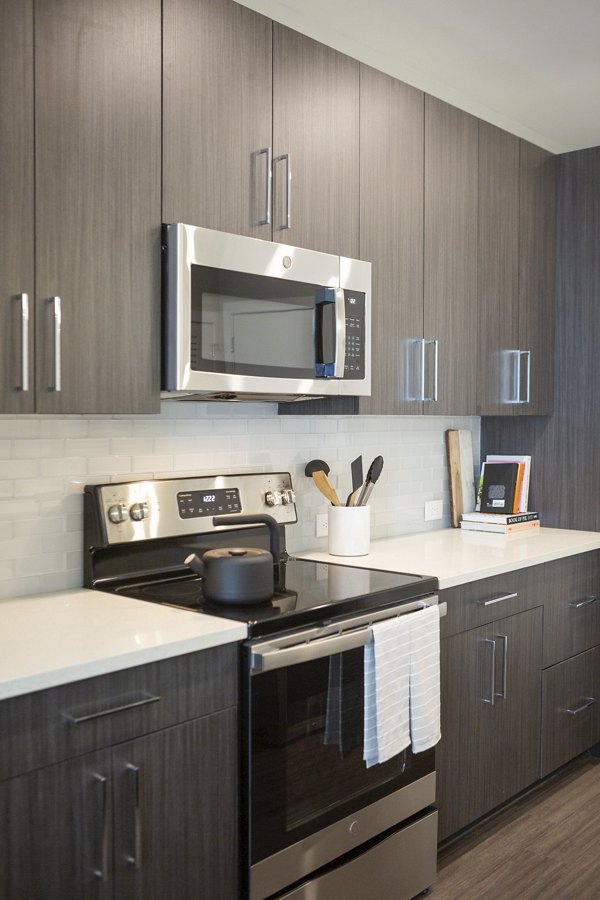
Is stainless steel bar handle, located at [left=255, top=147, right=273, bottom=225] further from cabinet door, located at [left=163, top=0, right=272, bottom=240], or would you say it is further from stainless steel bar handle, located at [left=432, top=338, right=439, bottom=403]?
stainless steel bar handle, located at [left=432, top=338, right=439, bottom=403]

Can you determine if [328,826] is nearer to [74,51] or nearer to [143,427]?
[143,427]

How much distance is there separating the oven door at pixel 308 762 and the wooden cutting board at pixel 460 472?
1.34m

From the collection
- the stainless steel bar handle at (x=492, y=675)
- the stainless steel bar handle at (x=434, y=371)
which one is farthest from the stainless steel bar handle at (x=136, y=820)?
the stainless steel bar handle at (x=434, y=371)

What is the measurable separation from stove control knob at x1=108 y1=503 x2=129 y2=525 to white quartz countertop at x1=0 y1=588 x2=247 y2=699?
200 millimetres

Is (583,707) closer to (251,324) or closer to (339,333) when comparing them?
(339,333)

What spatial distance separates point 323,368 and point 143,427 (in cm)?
53

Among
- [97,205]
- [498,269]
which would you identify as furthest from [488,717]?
[97,205]

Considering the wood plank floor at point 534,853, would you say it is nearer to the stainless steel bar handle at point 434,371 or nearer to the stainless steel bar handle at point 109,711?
the stainless steel bar handle at point 109,711

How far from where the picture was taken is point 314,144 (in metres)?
2.52

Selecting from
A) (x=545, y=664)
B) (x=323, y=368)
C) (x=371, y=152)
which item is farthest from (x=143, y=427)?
(x=545, y=664)

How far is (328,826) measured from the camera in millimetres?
2125

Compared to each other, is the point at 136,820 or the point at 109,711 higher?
the point at 109,711

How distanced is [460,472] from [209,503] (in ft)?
4.79

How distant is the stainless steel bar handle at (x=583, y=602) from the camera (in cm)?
322
